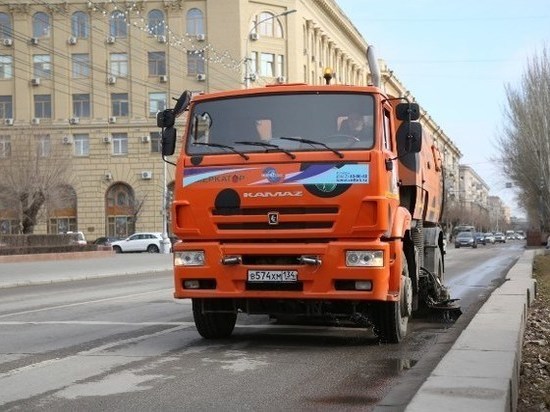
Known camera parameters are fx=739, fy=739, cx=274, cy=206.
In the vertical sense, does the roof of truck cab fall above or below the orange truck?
above

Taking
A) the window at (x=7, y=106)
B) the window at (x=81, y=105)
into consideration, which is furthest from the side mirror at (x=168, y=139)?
the window at (x=7, y=106)

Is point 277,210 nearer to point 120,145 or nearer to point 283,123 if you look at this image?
point 283,123

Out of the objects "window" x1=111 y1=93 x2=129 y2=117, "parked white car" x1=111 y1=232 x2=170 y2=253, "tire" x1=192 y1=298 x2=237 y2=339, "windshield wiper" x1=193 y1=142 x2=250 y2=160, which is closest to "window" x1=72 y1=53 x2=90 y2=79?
"window" x1=111 y1=93 x2=129 y2=117

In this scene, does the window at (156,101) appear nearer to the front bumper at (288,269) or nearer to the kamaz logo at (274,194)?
the front bumper at (288,269)

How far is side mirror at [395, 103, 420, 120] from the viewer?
832cm

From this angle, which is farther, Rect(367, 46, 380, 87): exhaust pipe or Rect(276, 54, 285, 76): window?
Rect(276, 54, 285, 76): window

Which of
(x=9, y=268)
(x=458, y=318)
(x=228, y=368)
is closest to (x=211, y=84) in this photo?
(x=9, y=268)

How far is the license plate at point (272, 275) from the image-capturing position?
7844 millimetres

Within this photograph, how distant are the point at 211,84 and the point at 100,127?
33.4 feet

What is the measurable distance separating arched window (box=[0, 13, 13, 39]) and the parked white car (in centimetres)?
2126

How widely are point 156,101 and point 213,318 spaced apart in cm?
5446

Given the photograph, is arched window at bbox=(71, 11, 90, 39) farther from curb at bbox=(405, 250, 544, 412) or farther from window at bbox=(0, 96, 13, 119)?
curb at bbox=(405, 250, 544, 412)

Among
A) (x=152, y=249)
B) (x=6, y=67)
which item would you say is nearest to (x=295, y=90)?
(x=152, y=249)

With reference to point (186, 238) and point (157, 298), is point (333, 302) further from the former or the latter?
point (157, 298)
